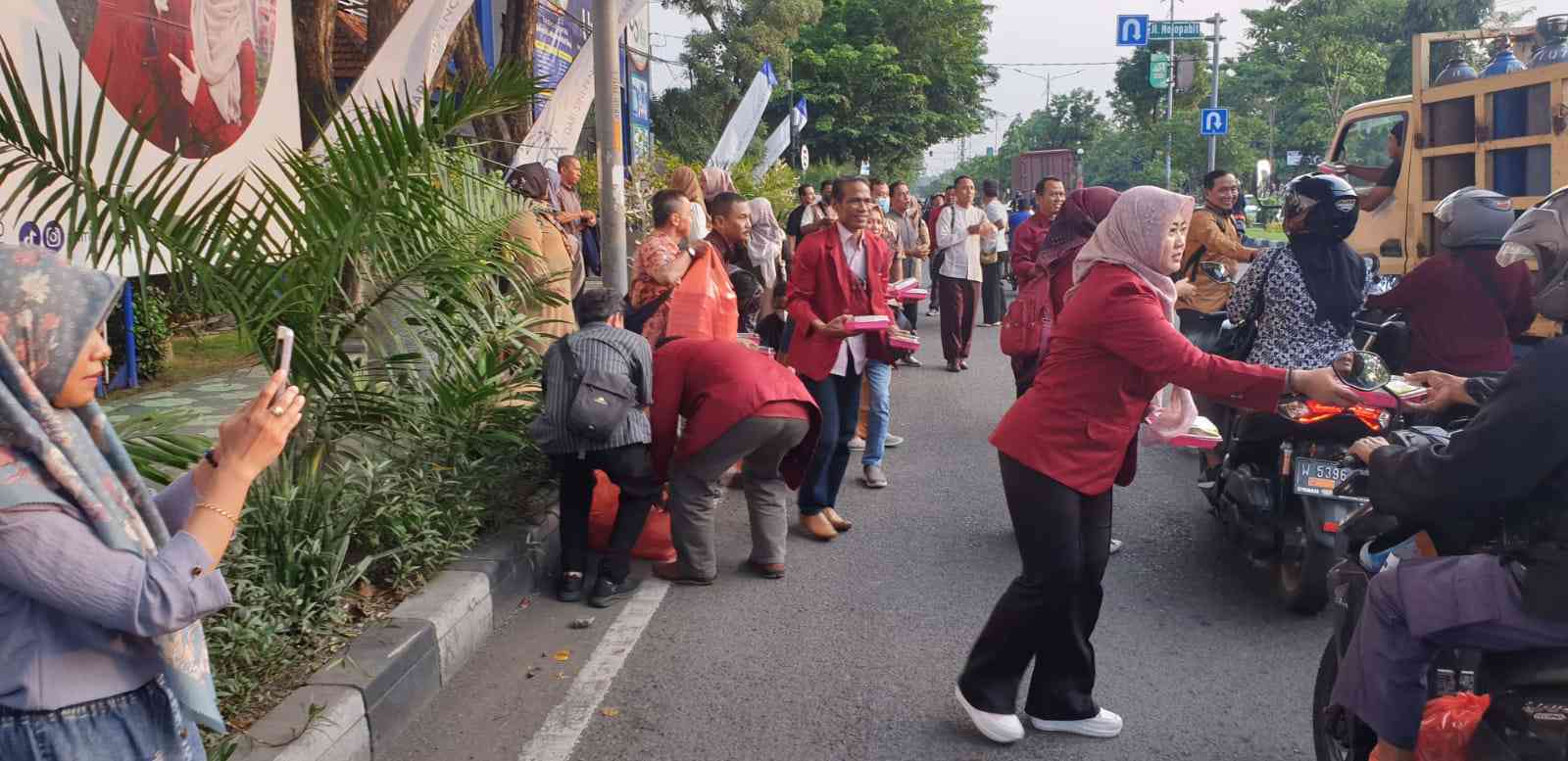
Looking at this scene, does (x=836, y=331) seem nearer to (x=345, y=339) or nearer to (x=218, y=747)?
(x=345, y=339)

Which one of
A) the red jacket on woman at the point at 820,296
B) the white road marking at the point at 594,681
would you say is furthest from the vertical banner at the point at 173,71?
the white road marking at the point at 594,681

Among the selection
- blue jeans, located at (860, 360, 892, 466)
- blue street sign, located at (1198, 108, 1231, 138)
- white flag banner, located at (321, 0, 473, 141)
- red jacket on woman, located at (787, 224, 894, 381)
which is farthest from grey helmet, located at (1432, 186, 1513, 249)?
blue street sign, located at (1198, 108, 1231, 138)

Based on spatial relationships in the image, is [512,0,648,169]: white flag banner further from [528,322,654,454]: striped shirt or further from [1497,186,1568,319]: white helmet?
[1497,186,1568,319]: white helmet

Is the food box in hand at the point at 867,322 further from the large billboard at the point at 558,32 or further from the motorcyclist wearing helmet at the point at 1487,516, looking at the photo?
the large billboard at the point at 558,32

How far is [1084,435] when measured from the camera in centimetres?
358

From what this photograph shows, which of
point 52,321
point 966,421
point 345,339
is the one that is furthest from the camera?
point 966,421

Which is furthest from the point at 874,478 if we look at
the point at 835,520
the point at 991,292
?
the point at 991,292

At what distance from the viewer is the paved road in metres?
3.81

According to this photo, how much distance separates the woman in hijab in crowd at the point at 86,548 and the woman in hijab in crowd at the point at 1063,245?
3815mm

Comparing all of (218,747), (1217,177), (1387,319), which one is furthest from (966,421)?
(218,747)

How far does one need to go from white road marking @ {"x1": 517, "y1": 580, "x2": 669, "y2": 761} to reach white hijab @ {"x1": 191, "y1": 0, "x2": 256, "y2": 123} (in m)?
5.54

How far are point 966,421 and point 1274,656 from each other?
15.6ft

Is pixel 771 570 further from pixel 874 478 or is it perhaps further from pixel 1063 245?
pixel 1063 245

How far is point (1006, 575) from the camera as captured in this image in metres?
5.48
